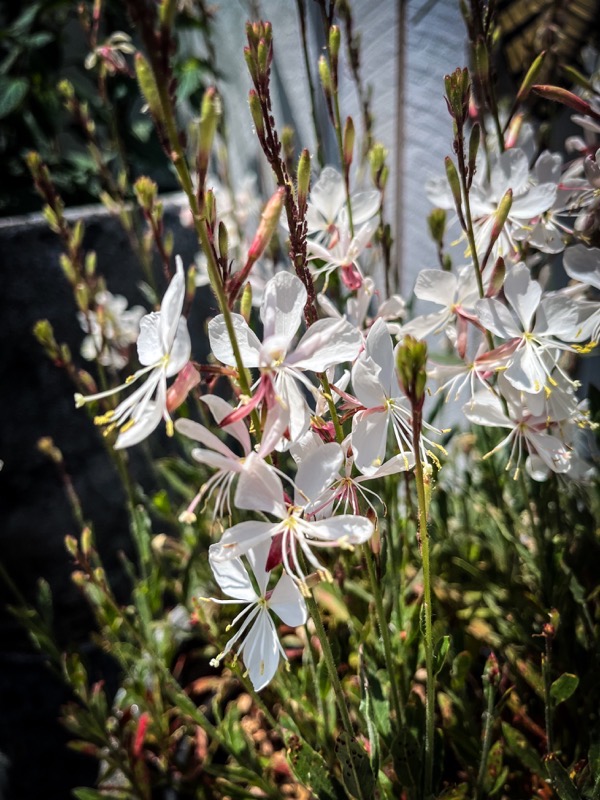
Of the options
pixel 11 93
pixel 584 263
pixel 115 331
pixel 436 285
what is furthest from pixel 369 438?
pixel 11 93

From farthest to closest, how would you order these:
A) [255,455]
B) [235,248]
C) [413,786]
A: [235,248] < [413,786] < [255,455]

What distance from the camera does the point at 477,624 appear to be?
42.1 inches

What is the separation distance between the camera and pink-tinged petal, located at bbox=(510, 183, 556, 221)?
732 millimetres

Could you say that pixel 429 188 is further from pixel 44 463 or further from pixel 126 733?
pixel 44 463

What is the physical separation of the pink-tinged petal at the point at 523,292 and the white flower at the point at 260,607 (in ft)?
1.18

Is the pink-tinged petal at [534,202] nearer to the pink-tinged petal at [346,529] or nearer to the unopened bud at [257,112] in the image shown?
the unopened bud at [257,112]

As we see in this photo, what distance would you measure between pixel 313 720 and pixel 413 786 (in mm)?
215

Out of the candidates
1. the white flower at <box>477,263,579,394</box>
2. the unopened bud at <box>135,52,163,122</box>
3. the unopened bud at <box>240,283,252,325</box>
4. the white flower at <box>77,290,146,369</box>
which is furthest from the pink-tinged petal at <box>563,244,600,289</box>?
the white flower at <box>77,290,146,369</box>

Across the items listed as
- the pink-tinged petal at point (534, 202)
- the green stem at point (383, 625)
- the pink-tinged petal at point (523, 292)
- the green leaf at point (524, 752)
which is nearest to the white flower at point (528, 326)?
the pink-tinged petal at point (523, 292)

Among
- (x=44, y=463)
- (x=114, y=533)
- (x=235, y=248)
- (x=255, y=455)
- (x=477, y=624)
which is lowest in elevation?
(x=114, y=533)

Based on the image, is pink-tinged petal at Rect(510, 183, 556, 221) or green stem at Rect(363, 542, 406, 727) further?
pink-tinged petal at Rect(510, 183, 556, 221)

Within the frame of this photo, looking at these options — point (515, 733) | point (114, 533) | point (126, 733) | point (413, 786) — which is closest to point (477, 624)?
point (515, 733)

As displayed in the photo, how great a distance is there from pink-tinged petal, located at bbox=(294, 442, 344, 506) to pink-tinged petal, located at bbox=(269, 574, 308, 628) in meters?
0.08

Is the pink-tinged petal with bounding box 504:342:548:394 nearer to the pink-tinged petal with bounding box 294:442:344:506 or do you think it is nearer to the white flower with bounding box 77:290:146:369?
the pink-tinged petal with bounding box 294:442:344:506
